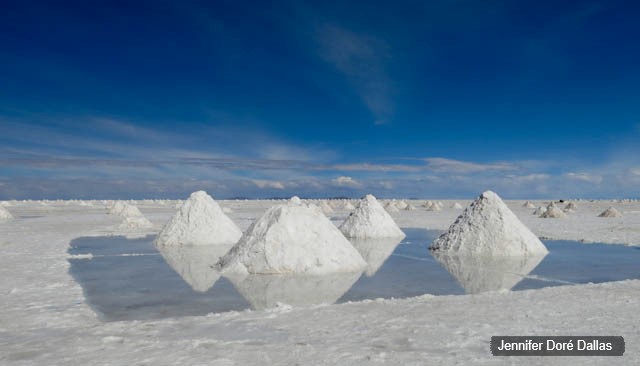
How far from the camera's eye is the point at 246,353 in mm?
4961

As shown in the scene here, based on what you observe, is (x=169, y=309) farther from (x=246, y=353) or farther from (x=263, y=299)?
(x=246, y=353)

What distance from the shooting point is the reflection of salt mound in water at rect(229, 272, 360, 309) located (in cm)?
779

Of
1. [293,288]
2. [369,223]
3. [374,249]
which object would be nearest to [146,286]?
[293,288]

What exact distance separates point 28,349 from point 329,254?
6.59m

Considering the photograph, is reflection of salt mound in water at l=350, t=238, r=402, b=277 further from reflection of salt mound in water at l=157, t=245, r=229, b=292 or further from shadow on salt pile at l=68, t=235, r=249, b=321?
shadow on salt pile at l=68, t=235, r=249, b=321

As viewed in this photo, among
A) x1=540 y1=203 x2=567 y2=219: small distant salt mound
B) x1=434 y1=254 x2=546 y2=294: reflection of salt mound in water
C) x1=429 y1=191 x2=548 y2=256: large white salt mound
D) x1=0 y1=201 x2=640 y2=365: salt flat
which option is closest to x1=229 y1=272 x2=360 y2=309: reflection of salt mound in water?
x1=0 y1=201 x2=640 y2=365: salt flat

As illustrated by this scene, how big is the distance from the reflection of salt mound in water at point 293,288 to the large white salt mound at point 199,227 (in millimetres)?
6506

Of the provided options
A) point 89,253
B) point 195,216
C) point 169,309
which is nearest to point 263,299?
point 169,309

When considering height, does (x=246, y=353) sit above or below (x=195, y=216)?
below

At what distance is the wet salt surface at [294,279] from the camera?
7625mm

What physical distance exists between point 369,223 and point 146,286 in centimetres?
1167

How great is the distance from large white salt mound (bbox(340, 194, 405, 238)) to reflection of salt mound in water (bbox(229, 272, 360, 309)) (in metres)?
8.73

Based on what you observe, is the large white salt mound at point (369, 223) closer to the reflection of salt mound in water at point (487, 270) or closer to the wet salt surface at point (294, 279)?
the wet salt surface at point (294, 279)

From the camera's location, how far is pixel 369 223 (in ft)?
63.7
